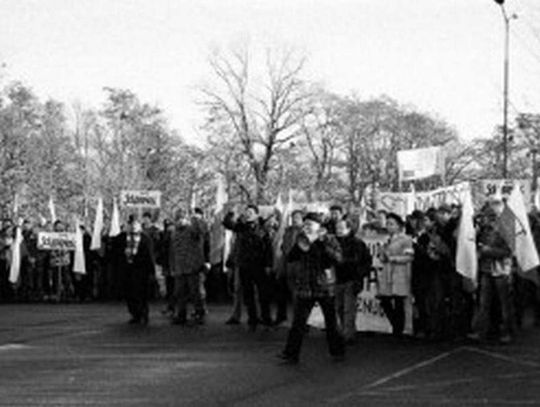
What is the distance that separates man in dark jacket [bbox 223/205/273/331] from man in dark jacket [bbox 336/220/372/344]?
256 cm

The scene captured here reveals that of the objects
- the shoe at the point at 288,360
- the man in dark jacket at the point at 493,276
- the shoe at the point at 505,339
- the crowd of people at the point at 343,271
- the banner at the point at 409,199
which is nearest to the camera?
the shoe at the point at 288,360

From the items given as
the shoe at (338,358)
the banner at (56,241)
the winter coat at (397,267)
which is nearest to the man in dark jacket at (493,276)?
the winter coat at (397,267)

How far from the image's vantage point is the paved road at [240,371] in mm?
9922

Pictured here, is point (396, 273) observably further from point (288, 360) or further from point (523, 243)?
point (288, 360)

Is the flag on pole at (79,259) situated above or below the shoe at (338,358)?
above

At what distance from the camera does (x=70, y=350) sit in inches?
553

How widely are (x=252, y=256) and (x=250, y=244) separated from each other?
20 centimetres

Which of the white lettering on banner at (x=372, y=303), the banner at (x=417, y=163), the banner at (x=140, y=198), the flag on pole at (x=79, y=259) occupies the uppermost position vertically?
the banner at (x=417, y=163)

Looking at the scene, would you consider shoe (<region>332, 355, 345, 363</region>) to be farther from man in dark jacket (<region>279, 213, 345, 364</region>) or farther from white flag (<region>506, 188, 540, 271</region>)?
white flag (<region>506, 188, 540, 271</region>)

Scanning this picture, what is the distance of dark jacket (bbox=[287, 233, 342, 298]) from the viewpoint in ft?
42.0

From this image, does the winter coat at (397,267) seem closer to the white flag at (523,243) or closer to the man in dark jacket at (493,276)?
the man in dark jacket at (493,276)

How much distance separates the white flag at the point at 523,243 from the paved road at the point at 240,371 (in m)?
1.00

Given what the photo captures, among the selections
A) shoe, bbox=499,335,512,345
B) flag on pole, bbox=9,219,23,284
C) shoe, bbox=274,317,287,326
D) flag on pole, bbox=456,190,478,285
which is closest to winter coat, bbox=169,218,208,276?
shoe, bbox=274,317,287,326

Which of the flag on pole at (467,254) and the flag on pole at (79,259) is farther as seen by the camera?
the flag on pole at (79,259)
